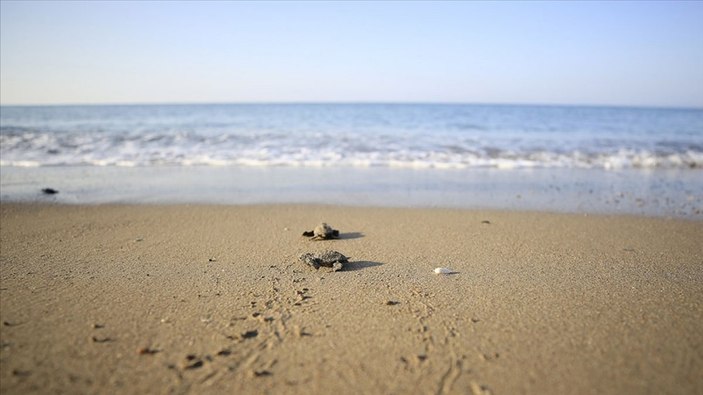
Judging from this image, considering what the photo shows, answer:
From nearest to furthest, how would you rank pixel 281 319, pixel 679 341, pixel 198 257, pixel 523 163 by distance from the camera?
pixel 679 341
pixel 281 319
pixel 198 257
pixel 523 163

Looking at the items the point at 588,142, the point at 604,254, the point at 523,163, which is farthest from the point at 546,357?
the point at 588,142

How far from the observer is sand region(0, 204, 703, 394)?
198cm

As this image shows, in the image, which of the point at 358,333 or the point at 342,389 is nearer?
the point at 342,389

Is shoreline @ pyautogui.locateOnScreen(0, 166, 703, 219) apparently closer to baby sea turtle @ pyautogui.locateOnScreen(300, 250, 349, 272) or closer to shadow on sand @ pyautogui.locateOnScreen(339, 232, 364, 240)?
shadow on sand @ pyautogui.locateOnScreen(339, 232, 364, 240)

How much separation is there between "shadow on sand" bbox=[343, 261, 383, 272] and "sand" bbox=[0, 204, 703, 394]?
3 cm

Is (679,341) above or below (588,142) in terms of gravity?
below

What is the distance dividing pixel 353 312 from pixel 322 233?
5.48ft

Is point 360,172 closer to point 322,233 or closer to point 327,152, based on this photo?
point 327,152

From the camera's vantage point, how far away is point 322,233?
166 inches

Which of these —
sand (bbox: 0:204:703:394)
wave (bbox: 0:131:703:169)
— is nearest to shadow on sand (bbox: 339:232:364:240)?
sand (bbox: 0:204:703:394)

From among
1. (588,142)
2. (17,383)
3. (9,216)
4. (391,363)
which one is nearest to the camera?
(17,383)

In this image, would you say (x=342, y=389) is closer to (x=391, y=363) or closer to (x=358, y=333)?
(x=391, y=363)

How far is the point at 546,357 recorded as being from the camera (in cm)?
215

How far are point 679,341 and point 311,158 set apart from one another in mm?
9177
